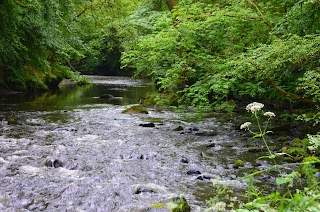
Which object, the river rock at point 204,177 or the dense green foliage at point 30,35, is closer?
the river rock at point 204,177

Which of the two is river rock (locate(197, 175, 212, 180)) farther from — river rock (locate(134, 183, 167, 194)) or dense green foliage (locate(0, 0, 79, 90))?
dense green foliage (locate(0, 0, 79, 90))

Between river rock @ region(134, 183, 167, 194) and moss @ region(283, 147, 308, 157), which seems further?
moss @ region(283, 147, 308, 157)

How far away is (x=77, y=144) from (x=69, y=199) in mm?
3444

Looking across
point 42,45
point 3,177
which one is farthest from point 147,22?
point 3,177

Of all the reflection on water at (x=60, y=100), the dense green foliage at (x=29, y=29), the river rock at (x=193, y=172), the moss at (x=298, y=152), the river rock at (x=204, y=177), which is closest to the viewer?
the river rock at (x=204, y=177)

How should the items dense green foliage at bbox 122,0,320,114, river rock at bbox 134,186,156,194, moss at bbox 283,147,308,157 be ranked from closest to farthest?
river rock at bbox 134,186,156,194 < moss at bbox 283,147,308,157 < dense green foliage at bbox 122,0,320,114

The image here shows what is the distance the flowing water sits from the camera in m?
4.89

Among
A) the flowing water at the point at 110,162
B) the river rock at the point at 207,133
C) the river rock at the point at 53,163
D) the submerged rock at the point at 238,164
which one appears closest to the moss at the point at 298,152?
the flowing water at the point at 110,162

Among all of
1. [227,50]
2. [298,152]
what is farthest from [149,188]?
[227,50]

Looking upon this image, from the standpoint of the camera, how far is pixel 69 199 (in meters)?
4.83

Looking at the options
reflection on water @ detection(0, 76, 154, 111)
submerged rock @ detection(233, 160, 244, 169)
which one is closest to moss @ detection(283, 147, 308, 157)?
submerged rock @ detection(233, 160, 244, 169)

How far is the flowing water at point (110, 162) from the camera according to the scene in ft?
16.1

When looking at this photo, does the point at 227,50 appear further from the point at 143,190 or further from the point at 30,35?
the point at 30,35

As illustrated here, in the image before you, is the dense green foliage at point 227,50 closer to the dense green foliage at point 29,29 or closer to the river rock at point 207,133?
the river rock at point 207,133
